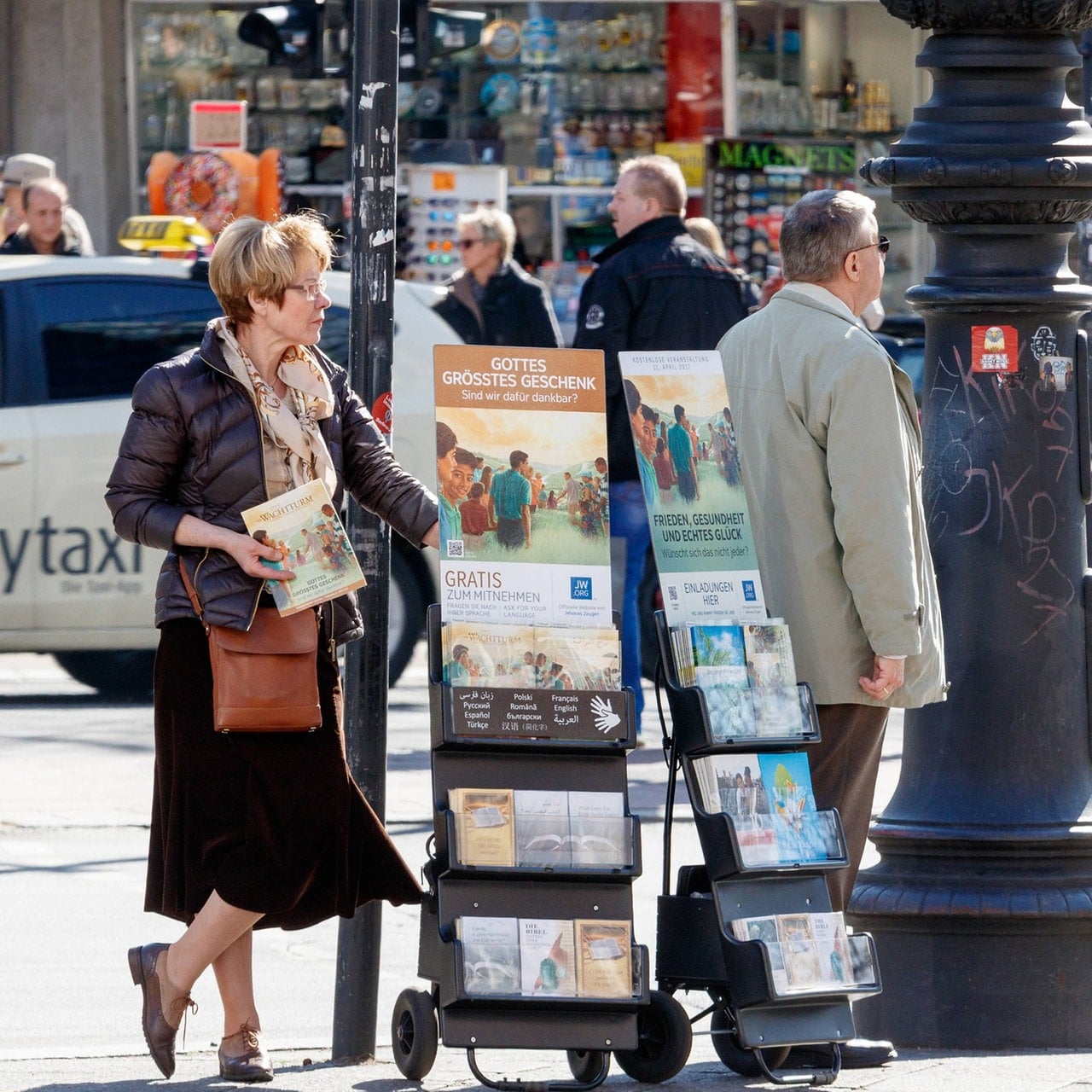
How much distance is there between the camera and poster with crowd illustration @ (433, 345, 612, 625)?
4.70 metres

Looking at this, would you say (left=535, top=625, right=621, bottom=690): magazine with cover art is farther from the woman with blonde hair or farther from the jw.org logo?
the woman with blonde hair

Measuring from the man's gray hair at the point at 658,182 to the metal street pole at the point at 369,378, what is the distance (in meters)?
3.86

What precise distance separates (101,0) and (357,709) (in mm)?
13529

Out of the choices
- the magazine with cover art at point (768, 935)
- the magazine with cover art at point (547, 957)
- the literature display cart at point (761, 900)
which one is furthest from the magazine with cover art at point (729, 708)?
the magazine with cover art at point (547, 957)

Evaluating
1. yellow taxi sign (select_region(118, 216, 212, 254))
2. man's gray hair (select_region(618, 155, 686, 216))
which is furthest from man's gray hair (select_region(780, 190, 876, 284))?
yellow taxi sign (select_region(118, 216, 212, 254))

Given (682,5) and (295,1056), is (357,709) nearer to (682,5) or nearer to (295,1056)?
(295,1056)

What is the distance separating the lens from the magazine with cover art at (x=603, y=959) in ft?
15.3

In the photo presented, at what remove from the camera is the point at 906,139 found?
5469mm

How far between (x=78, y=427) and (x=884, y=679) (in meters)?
5.60

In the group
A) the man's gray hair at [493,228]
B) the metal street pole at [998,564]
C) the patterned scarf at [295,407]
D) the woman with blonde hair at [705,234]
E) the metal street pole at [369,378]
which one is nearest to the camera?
the patterned scarf at [295,407]

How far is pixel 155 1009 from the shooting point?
482 centimetres

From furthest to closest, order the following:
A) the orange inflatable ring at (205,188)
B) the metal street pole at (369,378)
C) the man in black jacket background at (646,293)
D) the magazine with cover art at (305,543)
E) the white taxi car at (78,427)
Result: 1. the orange inflatable ring at (205,188)
2. the white taxi car at (78,427)
3. the man in black jacket background at (646,293)
4. the metal street pole at (369,378)
5. the magazine with cover art at (305,543)

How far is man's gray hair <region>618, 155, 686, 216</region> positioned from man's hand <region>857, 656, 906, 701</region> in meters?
4.32

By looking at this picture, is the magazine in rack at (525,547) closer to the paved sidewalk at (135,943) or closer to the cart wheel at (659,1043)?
the cart wheel at (659,1043)
